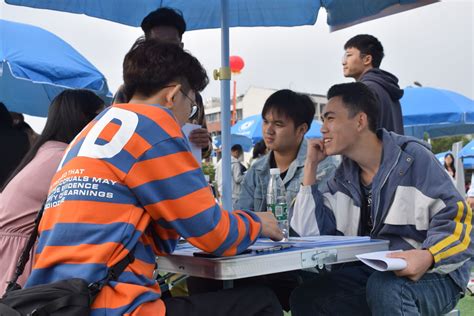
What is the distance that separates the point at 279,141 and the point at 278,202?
2.12 ft

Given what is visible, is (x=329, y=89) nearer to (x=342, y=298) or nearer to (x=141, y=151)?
(x=342, y=298)

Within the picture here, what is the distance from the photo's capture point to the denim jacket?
287 centimetres

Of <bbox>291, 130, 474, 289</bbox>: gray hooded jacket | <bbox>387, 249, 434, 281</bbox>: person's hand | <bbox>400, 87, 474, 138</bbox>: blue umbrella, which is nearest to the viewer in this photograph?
<bbox>387, 249, 434, 281</bbox>: person's hand

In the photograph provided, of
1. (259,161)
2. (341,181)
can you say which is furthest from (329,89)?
(259,161)

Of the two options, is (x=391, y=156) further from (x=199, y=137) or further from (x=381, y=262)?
(x=199, y=137)

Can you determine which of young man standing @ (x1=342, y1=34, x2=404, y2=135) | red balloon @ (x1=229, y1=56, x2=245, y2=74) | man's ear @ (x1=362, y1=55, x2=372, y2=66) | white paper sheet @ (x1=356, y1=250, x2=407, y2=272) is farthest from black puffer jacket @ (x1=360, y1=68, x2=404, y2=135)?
red balloon @ (x1=229, y1=56, x2=245, y2=74)

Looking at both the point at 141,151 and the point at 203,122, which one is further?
the point at 203,122

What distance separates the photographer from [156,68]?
5.61 feet

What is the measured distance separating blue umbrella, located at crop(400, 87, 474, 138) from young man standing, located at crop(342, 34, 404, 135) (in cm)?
411

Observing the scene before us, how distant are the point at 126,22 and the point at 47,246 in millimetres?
2572

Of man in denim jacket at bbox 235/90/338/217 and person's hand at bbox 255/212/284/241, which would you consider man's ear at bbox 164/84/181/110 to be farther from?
man in denim jacket at bbox 235/90/338/217

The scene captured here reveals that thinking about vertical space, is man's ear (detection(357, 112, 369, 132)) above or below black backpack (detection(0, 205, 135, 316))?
above

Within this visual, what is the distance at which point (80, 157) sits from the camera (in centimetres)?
150

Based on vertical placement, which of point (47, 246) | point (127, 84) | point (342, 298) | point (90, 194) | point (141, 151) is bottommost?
point (342, 298)
